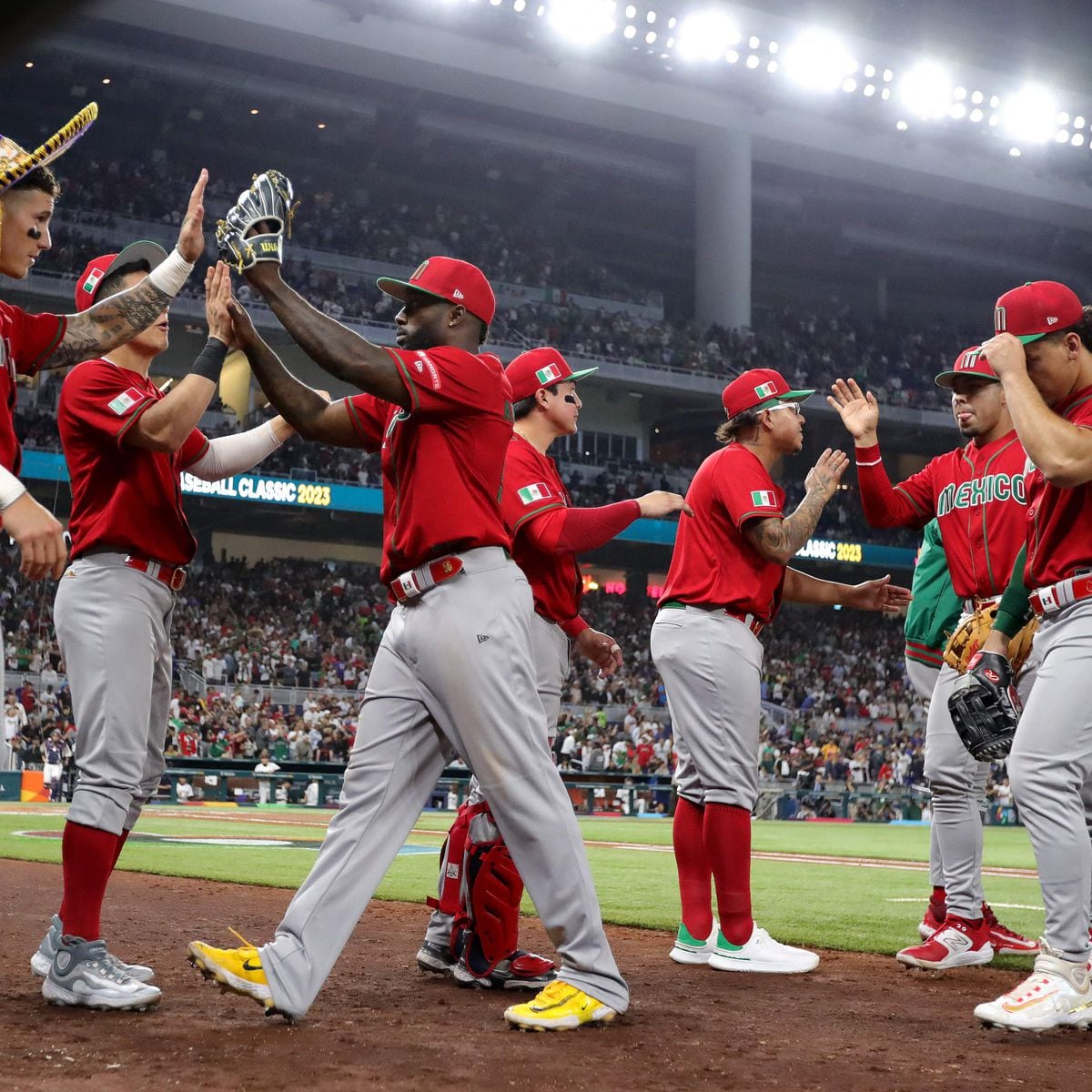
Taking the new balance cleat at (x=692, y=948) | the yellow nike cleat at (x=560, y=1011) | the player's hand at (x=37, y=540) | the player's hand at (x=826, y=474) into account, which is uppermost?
the player's hand at (x=826, y=474)

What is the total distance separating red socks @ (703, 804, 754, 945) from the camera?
15.6 feet

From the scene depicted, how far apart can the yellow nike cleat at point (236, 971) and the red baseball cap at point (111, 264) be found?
82.9 inches

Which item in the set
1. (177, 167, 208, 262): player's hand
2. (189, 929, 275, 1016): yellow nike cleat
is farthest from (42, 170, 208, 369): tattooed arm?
(189, 929, 275, 1016): yellow nike cleat

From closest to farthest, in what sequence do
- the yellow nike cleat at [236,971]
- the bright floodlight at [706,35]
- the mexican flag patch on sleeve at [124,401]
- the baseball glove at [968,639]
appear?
the yellow nike cleat at [236,971]
the mexican flag patch on sleeve at [124,401]
the baseball glove at [968,639]
the bright floodlight at [706,35]

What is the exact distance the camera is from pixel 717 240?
3800cm

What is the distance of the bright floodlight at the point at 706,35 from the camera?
33188 millimetres

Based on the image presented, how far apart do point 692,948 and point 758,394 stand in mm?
2199

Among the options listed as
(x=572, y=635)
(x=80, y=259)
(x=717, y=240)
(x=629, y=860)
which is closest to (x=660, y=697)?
(x=717, y=240)

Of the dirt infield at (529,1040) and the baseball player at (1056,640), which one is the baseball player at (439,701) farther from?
the baseball player at (1056,640)

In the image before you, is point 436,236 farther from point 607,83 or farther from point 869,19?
point 869,19

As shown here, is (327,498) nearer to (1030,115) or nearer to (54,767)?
(54,767)

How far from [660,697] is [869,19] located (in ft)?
64.3

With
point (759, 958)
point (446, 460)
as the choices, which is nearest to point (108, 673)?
point (446, 460)

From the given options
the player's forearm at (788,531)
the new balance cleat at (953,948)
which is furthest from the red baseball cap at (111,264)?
the new balance cleat at (953,948)
